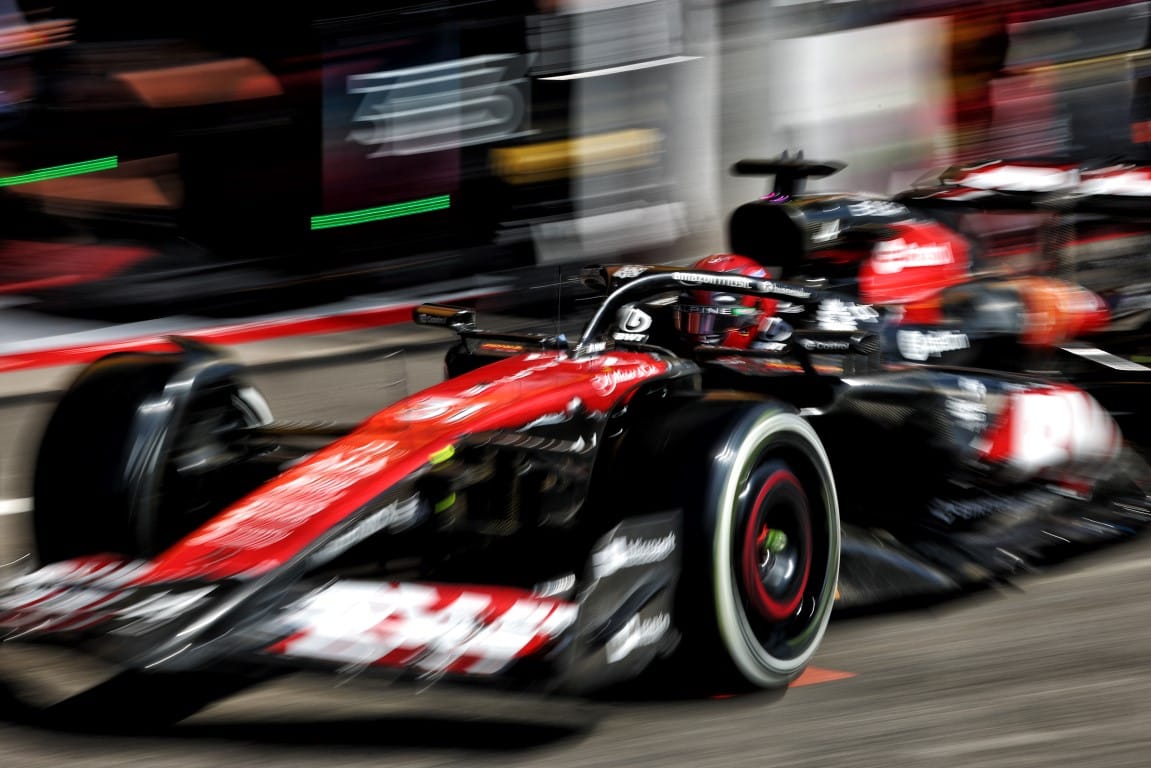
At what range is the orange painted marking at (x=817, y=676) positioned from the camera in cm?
357

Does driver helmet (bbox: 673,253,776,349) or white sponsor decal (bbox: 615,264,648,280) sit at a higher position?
white sponsor decal (bbox: 615,264,648,280)

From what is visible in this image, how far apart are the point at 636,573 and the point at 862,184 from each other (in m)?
7.24

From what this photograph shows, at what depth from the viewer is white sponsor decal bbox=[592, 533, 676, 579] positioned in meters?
3.25

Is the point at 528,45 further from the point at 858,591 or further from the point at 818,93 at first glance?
the point at 858,591

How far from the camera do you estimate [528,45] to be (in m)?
8.71

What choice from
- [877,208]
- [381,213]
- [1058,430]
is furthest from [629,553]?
[381,213]

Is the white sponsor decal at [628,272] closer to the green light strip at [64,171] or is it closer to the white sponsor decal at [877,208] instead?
the white sponsor decal at [877,208]

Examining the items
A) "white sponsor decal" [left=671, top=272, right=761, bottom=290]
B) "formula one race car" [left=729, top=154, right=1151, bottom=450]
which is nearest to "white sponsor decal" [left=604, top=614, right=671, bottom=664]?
"white sponsor decal" [left=671, top=272, right=761, bottom=290]

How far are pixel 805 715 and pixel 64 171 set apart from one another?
5514mm

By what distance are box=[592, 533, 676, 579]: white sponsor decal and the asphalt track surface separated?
351 mm

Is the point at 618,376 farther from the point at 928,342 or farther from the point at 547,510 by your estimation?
the point at 928,342

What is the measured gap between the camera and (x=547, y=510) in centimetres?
370

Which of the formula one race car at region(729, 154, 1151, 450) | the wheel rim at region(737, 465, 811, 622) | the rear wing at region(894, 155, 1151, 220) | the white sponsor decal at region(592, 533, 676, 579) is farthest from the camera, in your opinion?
the rear wing at region(894, 155, 1151, 220)

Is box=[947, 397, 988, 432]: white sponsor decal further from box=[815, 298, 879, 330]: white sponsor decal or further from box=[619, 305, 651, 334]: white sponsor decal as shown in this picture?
box=[619, 305, 651, 334]: white sponsor decal
